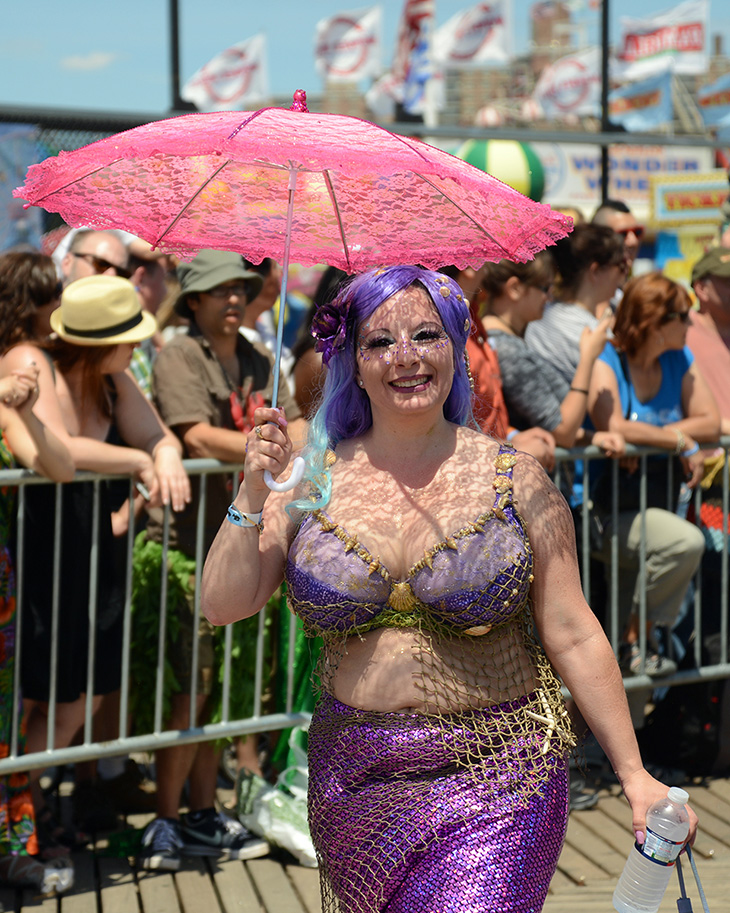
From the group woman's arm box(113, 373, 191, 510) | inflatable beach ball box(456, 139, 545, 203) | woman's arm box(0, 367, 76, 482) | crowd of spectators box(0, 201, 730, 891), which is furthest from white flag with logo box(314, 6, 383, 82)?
woman's arm box(0, 367, 76, 482)

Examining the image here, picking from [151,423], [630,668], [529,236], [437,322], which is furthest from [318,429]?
[630,668]

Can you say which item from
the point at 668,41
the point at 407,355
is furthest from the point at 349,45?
the point at 407,355

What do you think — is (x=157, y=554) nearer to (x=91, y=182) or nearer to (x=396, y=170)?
(x=91, y=182)

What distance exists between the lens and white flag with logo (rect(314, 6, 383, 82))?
78.4 feet

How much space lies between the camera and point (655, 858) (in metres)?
2.25

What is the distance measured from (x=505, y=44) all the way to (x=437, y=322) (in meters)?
23.1

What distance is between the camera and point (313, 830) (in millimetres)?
2617

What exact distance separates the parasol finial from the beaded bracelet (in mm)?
882

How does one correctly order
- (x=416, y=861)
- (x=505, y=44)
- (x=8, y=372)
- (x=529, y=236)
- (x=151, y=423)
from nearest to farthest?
(x=416, y=861)
(x=529, y=236)
(x=8, y=372)
(x=151, y=423)
(x=505, y=44)

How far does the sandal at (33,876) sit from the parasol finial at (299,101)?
9.26ft

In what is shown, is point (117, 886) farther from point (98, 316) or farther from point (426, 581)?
point (426, 581)

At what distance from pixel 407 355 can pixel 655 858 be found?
116 cm

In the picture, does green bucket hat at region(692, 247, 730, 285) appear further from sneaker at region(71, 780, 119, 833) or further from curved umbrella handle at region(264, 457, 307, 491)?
curved umbrella handle at region(264, 457, 307, 491)

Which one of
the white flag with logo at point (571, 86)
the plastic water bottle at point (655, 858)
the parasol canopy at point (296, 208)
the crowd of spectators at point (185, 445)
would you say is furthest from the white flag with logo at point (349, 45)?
the plastic water bottle at point (655, 858)
